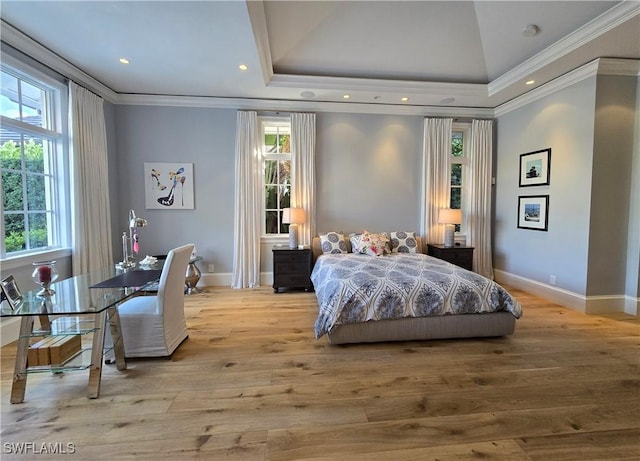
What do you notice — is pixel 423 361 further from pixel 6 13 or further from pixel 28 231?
pixel 6 13

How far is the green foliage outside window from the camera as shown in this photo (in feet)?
9.78

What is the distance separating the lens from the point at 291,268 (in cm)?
455

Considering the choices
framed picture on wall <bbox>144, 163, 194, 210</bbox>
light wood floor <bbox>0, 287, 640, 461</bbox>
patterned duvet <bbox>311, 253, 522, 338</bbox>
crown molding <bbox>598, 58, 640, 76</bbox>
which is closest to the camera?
light wood floor <bbox>0, 287, 640, 461</bbox>

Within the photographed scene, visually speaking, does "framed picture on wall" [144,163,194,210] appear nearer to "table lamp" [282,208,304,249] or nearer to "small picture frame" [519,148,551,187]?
"table lamp" [282,208,304,249]

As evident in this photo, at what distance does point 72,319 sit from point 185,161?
2.99 m

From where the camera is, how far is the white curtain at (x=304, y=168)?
480 cm

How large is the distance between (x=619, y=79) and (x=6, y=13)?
6421 millimetres

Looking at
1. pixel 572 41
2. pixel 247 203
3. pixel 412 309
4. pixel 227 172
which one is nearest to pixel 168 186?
pixel 227 172

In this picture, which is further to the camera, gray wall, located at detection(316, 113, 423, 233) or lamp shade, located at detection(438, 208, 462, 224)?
gray wall, located at detection(316, 113, 423, 233)

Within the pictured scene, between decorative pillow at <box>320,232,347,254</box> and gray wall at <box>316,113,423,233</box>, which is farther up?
gray wall at <box>316,113,423,233</box>

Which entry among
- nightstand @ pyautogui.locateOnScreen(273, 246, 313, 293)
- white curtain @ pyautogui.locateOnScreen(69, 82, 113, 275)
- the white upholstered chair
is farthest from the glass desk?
nightstand @ pyautogui.locateOnScreen(273, 246, 313, 293)

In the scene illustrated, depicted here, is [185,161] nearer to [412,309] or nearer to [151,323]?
[151,323]

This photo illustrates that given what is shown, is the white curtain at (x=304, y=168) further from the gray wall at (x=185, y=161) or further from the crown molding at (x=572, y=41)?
the crown molding at (x=572, y=41)

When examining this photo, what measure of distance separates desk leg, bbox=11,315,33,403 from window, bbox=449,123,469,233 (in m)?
5.63
